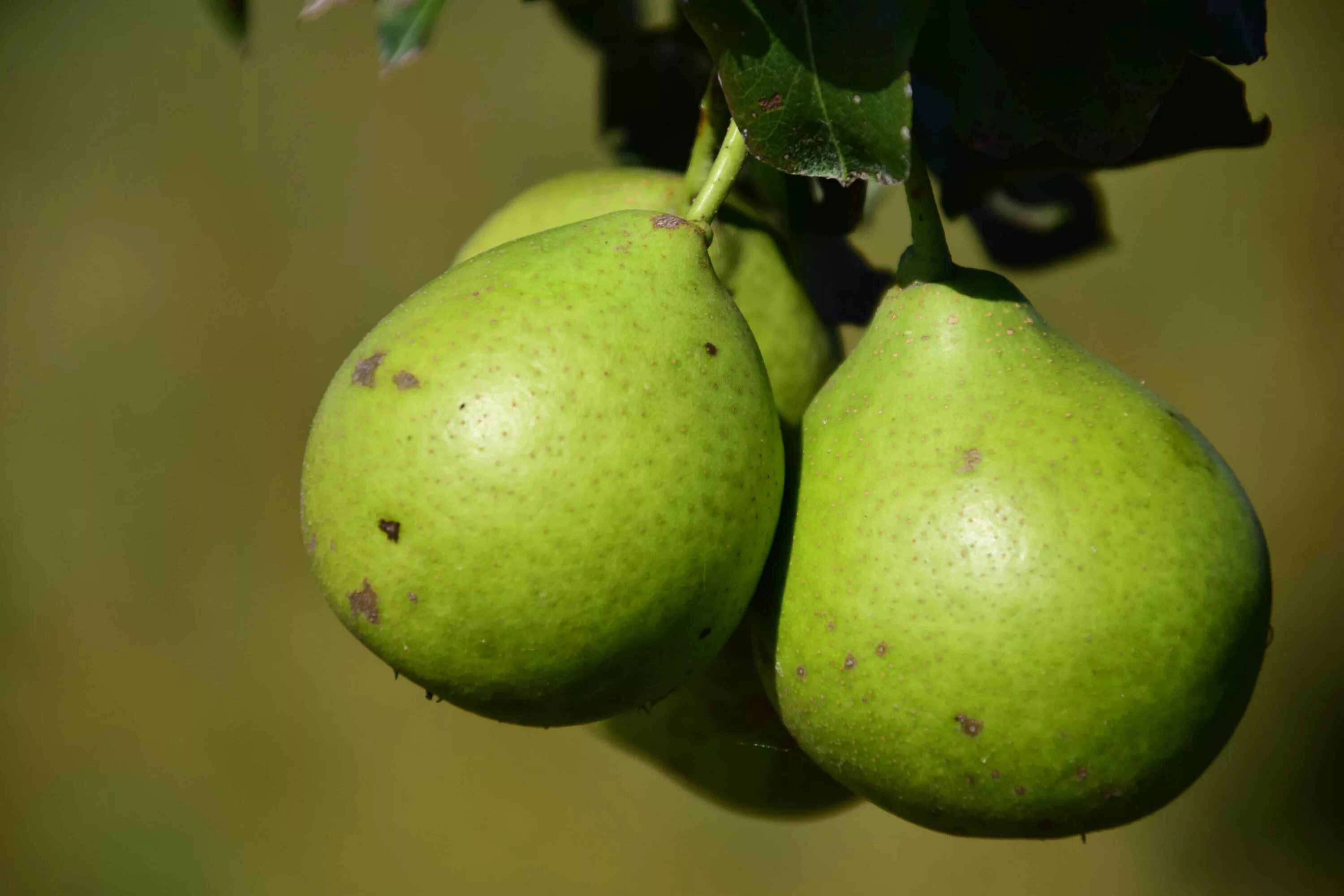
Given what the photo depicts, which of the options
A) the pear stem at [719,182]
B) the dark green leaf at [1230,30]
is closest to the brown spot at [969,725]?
the pear stem at [719,182]

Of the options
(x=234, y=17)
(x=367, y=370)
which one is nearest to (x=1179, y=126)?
(x=367, y=370)

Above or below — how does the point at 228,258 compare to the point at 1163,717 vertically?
below

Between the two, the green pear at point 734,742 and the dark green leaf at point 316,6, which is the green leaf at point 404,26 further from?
the green pear at point 734,742

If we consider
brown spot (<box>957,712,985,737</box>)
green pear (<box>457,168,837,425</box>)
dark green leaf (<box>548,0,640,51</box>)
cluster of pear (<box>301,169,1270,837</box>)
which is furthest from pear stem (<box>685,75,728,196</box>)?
brown spot (<box>957,712,985,737</box>)

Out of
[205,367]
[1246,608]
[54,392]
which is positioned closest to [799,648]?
[1246,608]

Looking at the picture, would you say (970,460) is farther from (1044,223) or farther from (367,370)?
(1044,223)

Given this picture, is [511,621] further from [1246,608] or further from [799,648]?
[1246,608]
